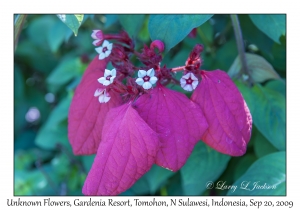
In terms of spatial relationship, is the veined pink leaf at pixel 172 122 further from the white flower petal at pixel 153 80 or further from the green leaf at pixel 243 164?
the green leaf at pixel 243 164

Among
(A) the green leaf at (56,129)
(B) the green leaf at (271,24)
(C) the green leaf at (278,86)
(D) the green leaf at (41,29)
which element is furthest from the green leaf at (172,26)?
(D) the green leaf at (41,29)

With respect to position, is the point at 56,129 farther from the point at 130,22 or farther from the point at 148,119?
the point at 148,119

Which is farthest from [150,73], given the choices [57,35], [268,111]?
[57,35]

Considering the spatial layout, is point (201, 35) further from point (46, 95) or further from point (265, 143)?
point (46, 95)

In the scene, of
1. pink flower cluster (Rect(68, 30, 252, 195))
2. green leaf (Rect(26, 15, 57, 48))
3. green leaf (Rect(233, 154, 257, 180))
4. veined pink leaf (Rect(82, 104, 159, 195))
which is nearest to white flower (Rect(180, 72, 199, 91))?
pink flower cluster (Rect(68, 30, 252, 195))

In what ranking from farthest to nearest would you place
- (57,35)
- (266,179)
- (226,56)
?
(57,35), (226,56), (266,179)

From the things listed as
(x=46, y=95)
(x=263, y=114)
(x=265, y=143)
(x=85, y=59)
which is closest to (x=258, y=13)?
(x=263, y=114)

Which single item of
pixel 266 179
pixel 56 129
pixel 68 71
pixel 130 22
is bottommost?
pixel 56 129

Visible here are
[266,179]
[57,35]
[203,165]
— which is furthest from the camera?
[57,35]
